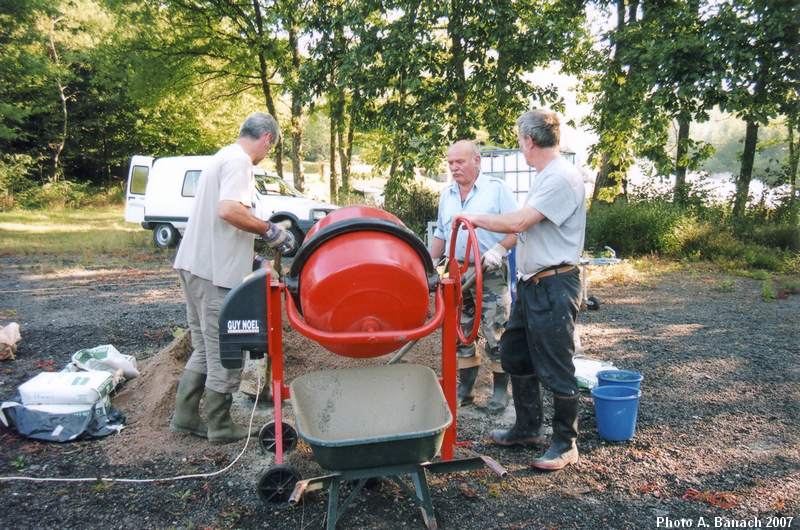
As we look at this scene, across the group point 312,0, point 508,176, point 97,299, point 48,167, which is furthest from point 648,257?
point 48,167

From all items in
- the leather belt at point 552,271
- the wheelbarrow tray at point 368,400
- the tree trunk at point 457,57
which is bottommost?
the wheelbarrow tray at point 368,400

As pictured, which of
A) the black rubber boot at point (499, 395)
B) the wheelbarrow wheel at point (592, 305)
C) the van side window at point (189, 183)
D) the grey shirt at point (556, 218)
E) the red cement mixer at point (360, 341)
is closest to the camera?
the red cement mixer at point (360, 341)

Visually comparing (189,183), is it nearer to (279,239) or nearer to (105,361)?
(105,361)

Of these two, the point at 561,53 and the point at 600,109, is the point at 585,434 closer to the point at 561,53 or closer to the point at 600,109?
the point at 561,53

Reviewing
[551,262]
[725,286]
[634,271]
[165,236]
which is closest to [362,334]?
[551,262]

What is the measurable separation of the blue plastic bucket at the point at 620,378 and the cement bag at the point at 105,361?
Result: 10.8 ft

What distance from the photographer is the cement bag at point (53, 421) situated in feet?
11.1

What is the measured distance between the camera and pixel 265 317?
2803 millimetres

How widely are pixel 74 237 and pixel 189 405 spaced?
1282 centimetres

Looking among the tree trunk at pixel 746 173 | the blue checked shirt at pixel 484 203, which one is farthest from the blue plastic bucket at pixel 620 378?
the tree trunk at pixel 746 173

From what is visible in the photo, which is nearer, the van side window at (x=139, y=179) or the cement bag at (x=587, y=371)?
the cement bag at (x=587, y=371)

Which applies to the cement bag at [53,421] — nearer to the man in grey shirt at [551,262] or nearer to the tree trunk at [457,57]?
the man in grey shirt at [551,262]

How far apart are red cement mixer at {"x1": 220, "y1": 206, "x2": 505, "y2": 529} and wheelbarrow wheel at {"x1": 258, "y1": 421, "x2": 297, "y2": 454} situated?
0.32 m

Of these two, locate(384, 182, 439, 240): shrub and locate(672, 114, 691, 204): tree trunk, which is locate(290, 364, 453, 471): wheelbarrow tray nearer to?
locate(384, 182, 439, 240): shrub
